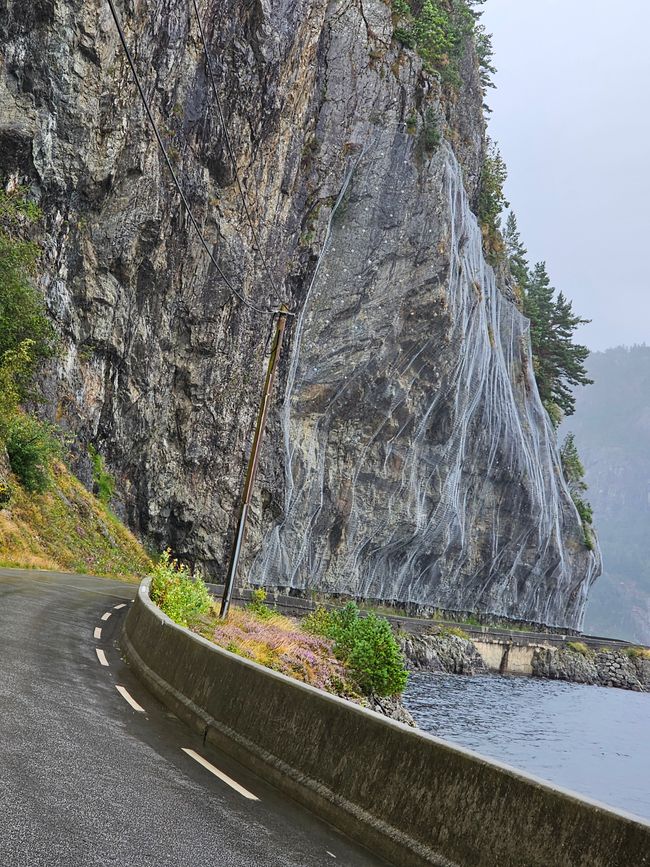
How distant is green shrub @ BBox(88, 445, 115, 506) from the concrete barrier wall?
109 feet

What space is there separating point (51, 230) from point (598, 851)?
37.3 metres

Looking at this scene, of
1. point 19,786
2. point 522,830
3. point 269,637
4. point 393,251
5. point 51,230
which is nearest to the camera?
point 522,830

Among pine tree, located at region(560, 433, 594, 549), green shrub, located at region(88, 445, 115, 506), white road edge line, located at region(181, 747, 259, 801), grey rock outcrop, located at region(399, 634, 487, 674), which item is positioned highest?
pine tree, located at region(560, 433, 594, 549)

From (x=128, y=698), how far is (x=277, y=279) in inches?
1508

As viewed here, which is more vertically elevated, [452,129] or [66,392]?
[452,129]

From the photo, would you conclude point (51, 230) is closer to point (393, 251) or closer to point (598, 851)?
point (393, 251)

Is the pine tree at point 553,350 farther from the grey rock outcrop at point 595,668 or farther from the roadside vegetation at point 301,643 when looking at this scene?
the roadside vegetation at point 301,643

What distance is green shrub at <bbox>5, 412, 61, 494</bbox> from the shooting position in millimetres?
35656

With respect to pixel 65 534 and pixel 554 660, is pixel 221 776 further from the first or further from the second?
pixel 554 660

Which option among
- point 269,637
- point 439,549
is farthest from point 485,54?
point 269,637

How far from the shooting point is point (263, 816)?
744 cm

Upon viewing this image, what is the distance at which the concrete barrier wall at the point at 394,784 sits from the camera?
5.38 m

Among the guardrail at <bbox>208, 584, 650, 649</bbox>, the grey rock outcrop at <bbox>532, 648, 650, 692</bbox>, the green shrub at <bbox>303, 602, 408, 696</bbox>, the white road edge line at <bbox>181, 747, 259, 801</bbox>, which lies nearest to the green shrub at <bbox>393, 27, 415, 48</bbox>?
the guardrail at <bbox>208, 584, 650, 649</bbox>

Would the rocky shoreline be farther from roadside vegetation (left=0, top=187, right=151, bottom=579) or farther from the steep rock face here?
roadside vegetation (left=0, top=187, right=151, bottom=579)
